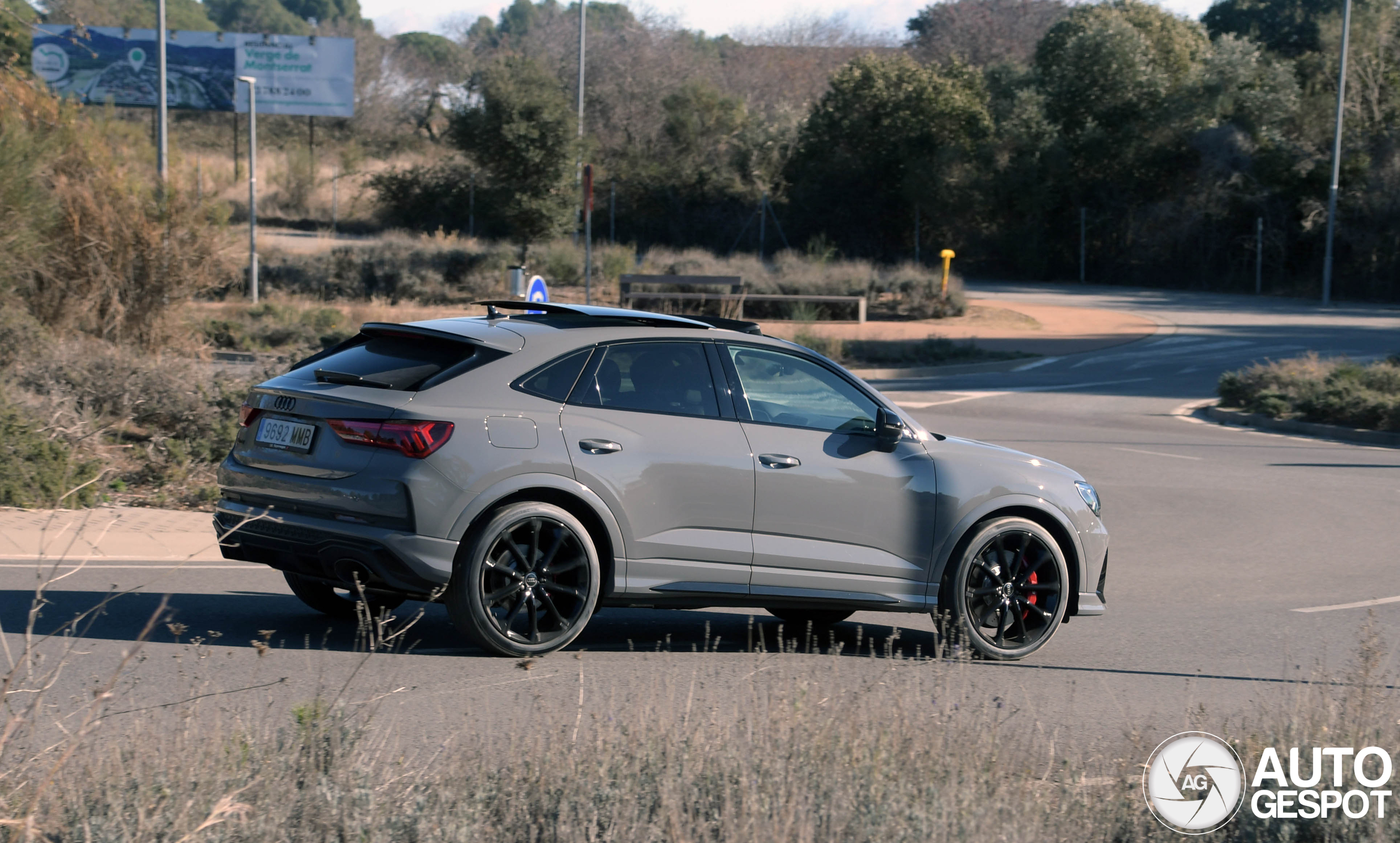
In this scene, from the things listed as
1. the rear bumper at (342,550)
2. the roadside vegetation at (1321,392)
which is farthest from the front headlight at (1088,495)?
the roadside vegetation at (1321,392)

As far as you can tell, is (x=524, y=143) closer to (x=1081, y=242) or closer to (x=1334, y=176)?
(x=1081, y=242)

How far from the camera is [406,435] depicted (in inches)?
229

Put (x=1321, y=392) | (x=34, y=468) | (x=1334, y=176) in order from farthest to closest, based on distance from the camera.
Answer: (x=1334, y=176), (x=1321, y=392), (x=34, y=468)

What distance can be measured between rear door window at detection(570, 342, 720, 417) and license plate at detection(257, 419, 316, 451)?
123cm

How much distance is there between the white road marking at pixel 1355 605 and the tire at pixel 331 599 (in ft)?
18.7

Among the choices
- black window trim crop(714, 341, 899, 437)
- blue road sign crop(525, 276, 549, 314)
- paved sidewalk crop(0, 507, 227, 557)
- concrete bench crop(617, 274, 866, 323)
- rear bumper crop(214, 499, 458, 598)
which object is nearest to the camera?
rear bumper crop(214, 499, 458, 598)

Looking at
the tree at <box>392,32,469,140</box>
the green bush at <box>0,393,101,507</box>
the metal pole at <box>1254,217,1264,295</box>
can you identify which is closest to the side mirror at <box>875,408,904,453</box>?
the green bush at <box>0,393,101,507</box>

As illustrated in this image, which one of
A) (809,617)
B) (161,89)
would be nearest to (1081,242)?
(161,89)

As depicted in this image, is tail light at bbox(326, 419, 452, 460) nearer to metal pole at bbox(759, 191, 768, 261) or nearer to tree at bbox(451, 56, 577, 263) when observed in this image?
tree at bbox(451, 56, 577, 263)

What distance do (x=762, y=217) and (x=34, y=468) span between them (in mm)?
43640

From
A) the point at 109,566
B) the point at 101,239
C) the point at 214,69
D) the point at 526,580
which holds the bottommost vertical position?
the point at 109,566

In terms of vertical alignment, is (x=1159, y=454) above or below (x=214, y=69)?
below

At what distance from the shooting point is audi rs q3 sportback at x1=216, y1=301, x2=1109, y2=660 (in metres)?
5.88

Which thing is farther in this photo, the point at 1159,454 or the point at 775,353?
the point at 1159,454
